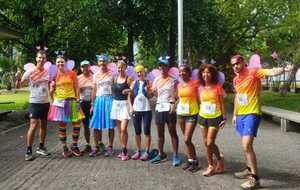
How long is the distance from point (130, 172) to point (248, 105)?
236 centimetres

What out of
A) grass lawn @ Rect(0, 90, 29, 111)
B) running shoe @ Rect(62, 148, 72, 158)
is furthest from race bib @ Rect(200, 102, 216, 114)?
grass lawn @ Rect(0, 90, 29, 111)

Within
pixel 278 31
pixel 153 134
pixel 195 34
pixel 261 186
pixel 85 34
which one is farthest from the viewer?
pixel 278 31

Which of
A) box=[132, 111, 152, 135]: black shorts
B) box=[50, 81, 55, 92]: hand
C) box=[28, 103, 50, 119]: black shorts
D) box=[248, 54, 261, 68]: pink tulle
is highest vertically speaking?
box=[248, 54, 261, 68]: pink tulle

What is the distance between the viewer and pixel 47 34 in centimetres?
2647

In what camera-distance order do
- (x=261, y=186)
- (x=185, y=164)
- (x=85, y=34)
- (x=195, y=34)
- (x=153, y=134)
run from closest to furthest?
1. (x=261, y=186)
2. (x=185, y=164)
3. (x=153, y=134)
4. (x=85, y=34)
5. (x=195, y=34)

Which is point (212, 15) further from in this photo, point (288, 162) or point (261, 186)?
point (261, 186)

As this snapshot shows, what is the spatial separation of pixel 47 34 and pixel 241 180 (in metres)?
19.2

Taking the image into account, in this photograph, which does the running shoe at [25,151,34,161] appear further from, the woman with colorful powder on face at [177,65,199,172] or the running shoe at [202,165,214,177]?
the running shoe at [202,165,214,177]

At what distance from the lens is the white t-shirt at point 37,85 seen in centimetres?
1092

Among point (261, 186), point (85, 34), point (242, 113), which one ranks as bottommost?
point (261, 186)

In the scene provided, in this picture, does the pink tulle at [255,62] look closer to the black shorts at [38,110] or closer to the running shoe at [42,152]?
the black shorts at [38,110]

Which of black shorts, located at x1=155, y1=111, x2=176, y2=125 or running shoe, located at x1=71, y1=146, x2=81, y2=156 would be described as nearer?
black shorts, located at x1=155, y1=111, x2=176, y2=125

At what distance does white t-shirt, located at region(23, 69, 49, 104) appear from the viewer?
1092cm

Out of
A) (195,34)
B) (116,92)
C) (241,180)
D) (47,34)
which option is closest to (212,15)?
(195,34)
